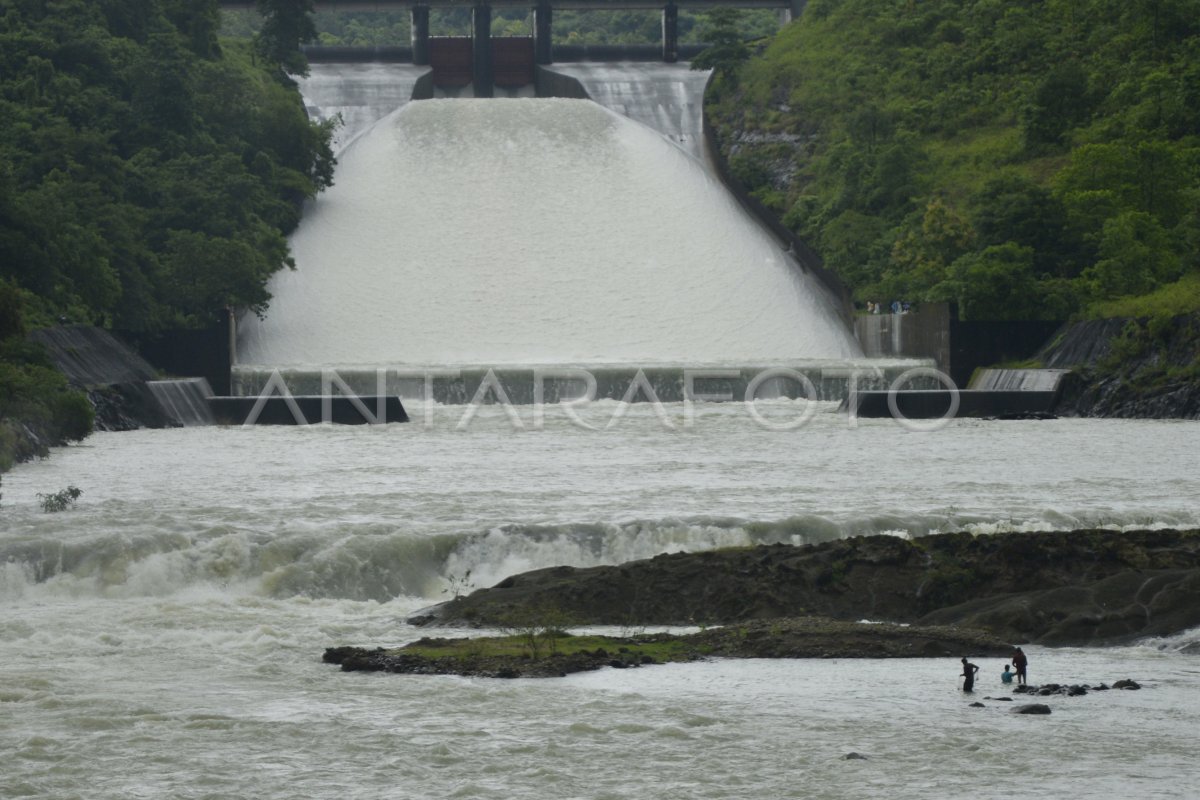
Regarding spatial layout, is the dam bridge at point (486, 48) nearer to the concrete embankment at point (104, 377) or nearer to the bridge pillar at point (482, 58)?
the bridge pillar at point (482, 58)

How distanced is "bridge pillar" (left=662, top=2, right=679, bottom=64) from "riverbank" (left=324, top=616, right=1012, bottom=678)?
6100 cm

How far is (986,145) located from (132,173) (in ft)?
78.4

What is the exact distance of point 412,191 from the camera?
62219 millimetres

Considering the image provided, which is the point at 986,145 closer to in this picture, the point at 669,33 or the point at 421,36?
the point at 669,33

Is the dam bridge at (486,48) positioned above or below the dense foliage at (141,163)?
above

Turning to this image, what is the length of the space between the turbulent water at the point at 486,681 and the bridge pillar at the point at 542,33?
1690 inches

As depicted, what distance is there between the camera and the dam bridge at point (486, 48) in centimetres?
7519

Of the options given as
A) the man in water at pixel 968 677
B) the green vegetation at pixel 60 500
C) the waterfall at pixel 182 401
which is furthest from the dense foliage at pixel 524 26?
the man in water at pixel 968 677

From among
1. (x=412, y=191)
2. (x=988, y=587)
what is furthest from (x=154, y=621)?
(x=412, y=191)

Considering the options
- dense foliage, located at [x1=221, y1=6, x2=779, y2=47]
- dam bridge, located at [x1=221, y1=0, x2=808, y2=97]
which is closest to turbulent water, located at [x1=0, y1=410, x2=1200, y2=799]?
dam bridge, located at [x1=221, y1=0, x2=808, y2=97]

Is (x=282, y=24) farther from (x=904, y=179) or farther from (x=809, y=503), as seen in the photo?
(x=809, y=503)

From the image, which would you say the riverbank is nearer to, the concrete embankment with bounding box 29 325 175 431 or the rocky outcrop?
the rocky outcrop

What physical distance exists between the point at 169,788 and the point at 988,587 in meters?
8.68

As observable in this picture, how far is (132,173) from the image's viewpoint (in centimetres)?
4991
